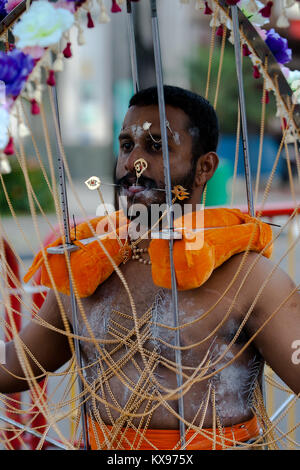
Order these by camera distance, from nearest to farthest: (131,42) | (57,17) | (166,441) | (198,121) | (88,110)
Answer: (57,17) < (166,441) < (198,121) < (131,42) < (88,110)

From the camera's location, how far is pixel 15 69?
1068mm

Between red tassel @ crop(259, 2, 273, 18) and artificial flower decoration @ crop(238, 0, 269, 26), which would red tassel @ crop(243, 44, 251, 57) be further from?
red tassel @ crop(259, 2, 273, 18)

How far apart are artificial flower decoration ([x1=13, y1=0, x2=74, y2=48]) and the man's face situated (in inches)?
15.8

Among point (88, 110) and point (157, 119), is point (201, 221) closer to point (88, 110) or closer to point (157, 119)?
point (157, 119)

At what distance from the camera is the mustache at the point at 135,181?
1.37 metres

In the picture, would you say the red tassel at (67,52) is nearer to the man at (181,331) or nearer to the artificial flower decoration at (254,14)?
the man at (181,331)

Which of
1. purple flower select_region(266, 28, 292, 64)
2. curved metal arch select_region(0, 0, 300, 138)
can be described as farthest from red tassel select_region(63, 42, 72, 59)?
purple flower select_region(266, 28, 292, 64)

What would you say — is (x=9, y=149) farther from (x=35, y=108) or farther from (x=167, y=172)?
(x=167, y=172)

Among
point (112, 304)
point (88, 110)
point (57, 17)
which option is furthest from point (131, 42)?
point (88, 110)

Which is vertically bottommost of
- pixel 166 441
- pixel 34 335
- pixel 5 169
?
pixel 166 441

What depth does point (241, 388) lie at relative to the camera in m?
1.39

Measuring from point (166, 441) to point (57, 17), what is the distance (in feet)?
3.01

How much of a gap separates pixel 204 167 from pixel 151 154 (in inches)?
6.2

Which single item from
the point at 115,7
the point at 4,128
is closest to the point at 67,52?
the point at 115,7
